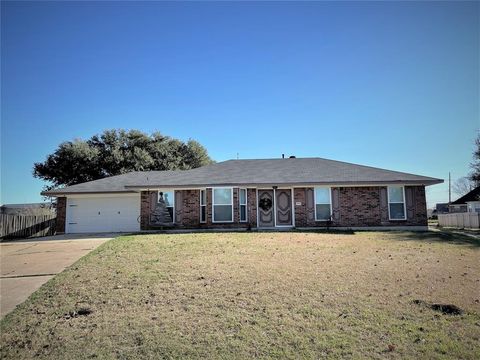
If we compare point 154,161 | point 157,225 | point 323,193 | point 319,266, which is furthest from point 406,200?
point 154,161

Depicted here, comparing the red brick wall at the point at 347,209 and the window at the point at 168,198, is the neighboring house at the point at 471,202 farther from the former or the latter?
the window at the point at 168,198

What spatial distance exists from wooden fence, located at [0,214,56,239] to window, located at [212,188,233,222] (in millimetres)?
12371

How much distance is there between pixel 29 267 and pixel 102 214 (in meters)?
11.0

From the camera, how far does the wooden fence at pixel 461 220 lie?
24.5 meters

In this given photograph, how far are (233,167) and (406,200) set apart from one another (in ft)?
33.5

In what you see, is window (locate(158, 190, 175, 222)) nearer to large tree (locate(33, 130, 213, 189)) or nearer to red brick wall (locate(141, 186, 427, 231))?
red brick wall (locate(141, 186, 427, 231))

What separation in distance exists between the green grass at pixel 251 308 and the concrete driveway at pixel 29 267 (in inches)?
17.8

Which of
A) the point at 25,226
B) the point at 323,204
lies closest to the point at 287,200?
the point at 323,204

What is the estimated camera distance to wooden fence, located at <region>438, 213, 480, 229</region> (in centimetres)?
2451

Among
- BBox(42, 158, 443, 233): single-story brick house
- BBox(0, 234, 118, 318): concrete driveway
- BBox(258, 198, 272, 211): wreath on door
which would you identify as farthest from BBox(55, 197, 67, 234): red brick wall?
BBox(258, 198, 272, 211): wreath on door

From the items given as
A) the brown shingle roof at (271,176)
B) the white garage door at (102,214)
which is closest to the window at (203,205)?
the brown shingle roof at (271,176)

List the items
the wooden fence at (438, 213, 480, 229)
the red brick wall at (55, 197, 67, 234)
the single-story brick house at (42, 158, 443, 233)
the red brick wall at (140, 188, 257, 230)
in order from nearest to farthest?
1. the single-story brick house at (42, 158, 443, 233)
2. the red brick wall at (140, 188, 257, 230)
3. the red brick wall at (55, 197, 67, 234)
4. the wooden fence at (438, 213, 480, 229)

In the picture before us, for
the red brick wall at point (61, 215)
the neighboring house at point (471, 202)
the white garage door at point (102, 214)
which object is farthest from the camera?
the neighboring house at point (471, 202)

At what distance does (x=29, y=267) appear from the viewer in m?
10.1
